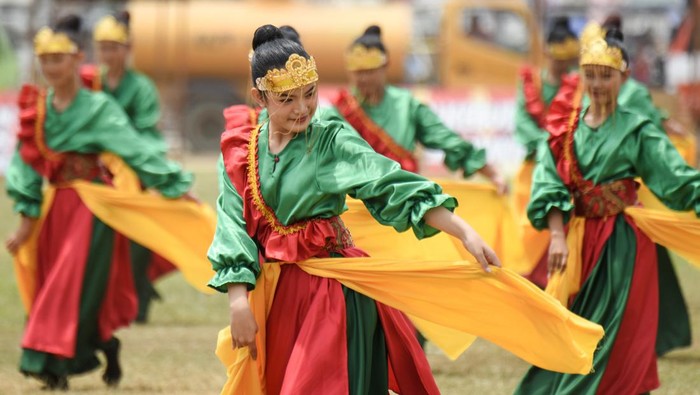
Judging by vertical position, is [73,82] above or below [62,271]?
above

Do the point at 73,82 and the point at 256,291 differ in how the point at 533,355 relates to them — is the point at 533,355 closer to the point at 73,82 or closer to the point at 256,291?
the point at 256,291

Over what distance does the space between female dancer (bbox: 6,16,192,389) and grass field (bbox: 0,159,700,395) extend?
1.00 feet

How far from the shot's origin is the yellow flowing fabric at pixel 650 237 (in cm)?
606

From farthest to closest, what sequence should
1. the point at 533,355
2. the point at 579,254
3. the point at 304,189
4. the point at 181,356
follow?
the point at 181,356 → the point at 579,254 → the point at 533,355 → the point at 304,189

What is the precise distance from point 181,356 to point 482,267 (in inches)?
157

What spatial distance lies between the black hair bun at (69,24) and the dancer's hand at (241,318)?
3369 mm

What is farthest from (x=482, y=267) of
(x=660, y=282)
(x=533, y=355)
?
(x=660, y=282)

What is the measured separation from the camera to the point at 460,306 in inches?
198

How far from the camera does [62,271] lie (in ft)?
24.2

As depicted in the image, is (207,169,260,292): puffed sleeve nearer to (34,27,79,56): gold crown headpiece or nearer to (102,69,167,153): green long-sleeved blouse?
(34,27,79,56): gold crown headpiece

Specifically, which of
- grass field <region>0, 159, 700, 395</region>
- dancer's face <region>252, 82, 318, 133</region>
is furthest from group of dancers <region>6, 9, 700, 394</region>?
grass field <region>0, 159, 700, 395</region>

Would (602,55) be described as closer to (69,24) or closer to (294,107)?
(294,107)

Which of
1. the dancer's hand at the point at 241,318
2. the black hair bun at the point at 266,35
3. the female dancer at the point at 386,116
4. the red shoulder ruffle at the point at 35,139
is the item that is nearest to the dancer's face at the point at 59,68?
the red shoulder ruffle at the point at 35,139

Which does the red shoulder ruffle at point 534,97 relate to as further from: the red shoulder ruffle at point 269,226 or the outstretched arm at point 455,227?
the outstretched arm at point 455,227
